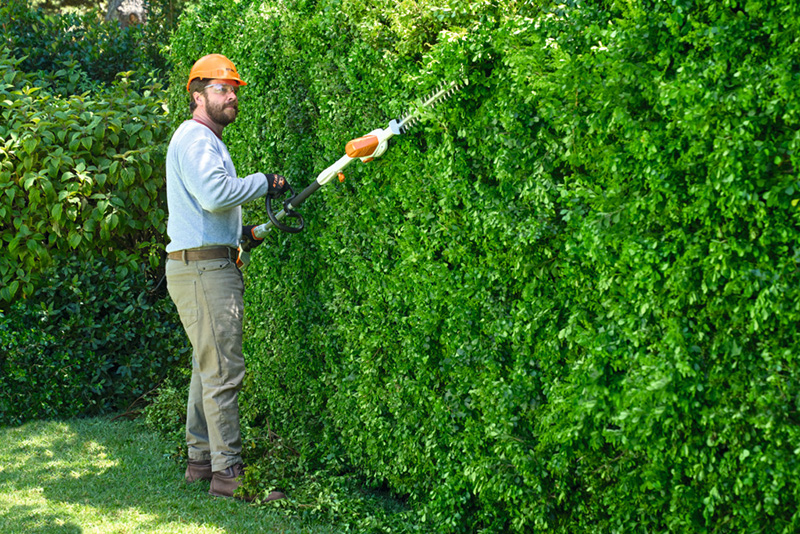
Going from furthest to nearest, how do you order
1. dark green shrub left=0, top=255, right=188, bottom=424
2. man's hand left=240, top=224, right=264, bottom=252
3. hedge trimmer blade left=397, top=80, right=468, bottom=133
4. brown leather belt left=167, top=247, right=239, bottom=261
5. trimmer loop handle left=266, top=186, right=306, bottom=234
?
dark green shrub left=0, top=255, right=188, bottom=424 < man's hand left=240, top=224, right=264, bottom=252 < brown leather belt left=167, top=247, right=239, bottom=261 < trimmer loop handle left=266, top=186, right=306, bottom=234 < hedge trimmer blade left=397, top=80, right=468, bottom=133

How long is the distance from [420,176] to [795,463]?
2.06 meters

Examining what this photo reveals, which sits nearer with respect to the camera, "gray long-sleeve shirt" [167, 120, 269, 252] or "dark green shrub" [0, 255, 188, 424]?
"gray long-sleeve shirt" [167, 120, 269, 252]

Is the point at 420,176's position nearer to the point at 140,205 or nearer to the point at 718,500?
the point at 718,500

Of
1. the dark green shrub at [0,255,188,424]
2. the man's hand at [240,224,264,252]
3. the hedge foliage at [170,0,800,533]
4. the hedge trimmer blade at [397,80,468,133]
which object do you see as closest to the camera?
the hedge foliage at [170,0,800,533]

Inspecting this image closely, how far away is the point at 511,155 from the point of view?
303 centimetres

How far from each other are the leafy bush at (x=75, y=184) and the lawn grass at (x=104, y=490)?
1366 mm

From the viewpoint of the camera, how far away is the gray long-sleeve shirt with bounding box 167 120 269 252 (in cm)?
431

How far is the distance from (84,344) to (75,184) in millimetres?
1356

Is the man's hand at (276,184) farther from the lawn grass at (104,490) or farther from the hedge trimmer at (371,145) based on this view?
the lawn grass at (104,490)

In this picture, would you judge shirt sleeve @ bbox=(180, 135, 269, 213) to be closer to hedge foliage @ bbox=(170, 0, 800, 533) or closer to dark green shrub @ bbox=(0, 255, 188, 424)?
hedge foliage @ bbox=(170, 0, 800, 533)

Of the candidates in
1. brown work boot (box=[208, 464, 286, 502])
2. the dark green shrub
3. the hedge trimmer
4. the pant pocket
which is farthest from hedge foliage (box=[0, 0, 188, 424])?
the hedge trimmer

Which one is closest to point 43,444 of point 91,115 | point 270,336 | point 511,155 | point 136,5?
point 270,336

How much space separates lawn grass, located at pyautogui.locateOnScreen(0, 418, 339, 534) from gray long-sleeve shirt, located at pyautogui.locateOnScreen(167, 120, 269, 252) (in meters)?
1.55

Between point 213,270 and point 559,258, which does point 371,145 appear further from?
point 213,270
